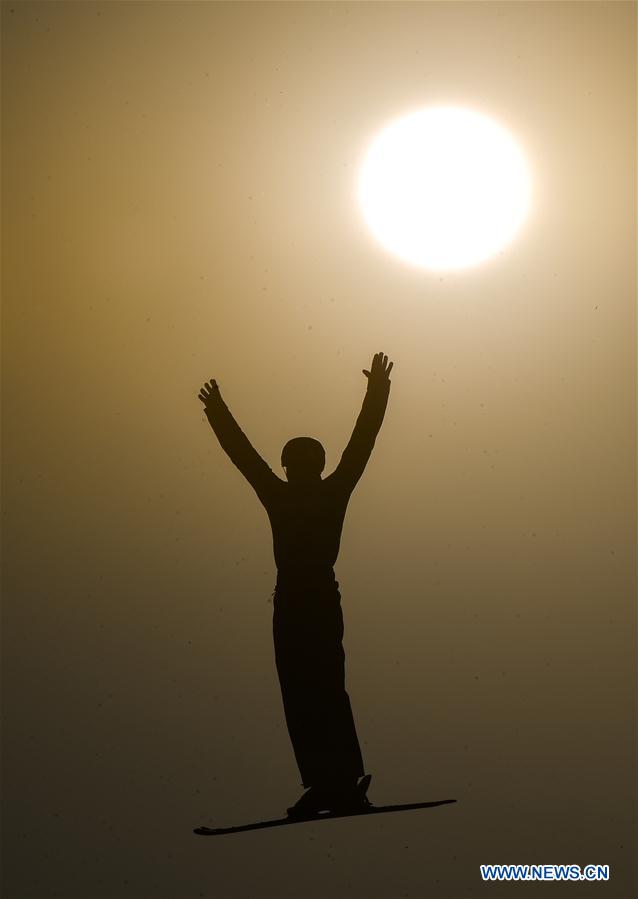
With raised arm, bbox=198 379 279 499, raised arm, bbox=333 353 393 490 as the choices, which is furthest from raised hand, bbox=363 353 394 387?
raised arm, bbox=198 379 279 499

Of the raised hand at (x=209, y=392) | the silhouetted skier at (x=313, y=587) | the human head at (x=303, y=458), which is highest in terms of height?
the raised hand at (x=209, y=392)

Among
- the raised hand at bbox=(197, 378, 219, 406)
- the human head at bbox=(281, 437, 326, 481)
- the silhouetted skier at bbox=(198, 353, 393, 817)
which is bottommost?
the silhouetted skier at bbox=(198, 353, 393, 817)

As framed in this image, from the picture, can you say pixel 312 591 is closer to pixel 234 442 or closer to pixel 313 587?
pixel 313 587

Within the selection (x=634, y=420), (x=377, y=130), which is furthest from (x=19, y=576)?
(x=634, y=420)

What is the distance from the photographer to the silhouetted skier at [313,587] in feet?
5.29

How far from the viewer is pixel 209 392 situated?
167 cm

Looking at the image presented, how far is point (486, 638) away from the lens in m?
1.65

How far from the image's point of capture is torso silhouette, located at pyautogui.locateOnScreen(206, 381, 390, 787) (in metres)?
1.61

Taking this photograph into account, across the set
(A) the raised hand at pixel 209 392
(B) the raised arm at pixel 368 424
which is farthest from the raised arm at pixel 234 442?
(B) the raised arm at pixel 368 424

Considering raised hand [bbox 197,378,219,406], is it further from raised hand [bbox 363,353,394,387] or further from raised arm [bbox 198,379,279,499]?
raised hand [bbox 363,353,394,387]

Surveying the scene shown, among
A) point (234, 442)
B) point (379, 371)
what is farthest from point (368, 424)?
point (234, 442)

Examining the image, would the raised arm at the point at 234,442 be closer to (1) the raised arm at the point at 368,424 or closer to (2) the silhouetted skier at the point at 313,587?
(2) the silhouetted skier at the point at 313,587

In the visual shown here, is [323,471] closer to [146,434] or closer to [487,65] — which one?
[146,434]

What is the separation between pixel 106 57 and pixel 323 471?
943 mm
